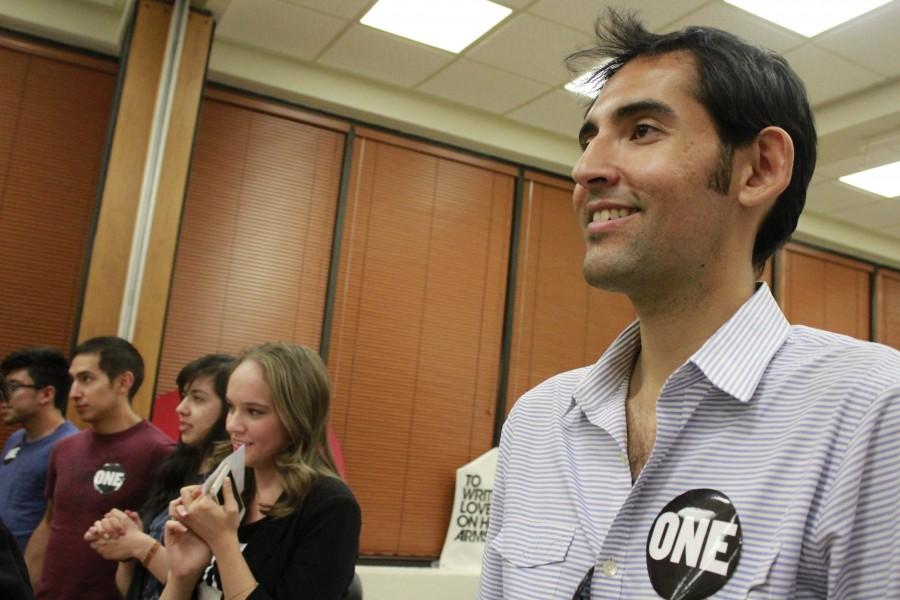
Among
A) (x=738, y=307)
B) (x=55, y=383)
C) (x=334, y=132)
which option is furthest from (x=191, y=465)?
(x=334, y=132)

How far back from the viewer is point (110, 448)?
2.59 metres

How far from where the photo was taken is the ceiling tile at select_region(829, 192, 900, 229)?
5918 mm

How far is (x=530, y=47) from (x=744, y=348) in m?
3.64

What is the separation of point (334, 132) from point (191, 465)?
3034 millimetres

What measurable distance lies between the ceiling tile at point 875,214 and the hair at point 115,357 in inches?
213

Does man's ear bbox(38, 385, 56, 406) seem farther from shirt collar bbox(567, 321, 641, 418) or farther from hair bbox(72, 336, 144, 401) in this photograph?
shirt collar bbox(567, 321, 641, 418)

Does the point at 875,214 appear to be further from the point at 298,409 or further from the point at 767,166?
the point at 767,166

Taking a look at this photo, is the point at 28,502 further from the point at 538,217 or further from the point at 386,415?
the point at 538,217

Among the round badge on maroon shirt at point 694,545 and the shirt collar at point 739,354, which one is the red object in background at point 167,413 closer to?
the shirt collar at point 739,354

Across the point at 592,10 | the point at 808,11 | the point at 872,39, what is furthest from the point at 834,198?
the point at 592,10

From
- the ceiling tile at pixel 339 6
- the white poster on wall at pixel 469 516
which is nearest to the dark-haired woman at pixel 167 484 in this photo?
the ceiling tile at pixel 339 6

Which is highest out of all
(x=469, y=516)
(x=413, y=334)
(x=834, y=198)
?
(x=834, y=198)

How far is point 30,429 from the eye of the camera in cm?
306

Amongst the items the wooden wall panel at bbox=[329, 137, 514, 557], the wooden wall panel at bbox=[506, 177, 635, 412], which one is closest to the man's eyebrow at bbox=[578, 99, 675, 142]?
the wooden wall panel at bbox=[329, 137, 514, 557]
